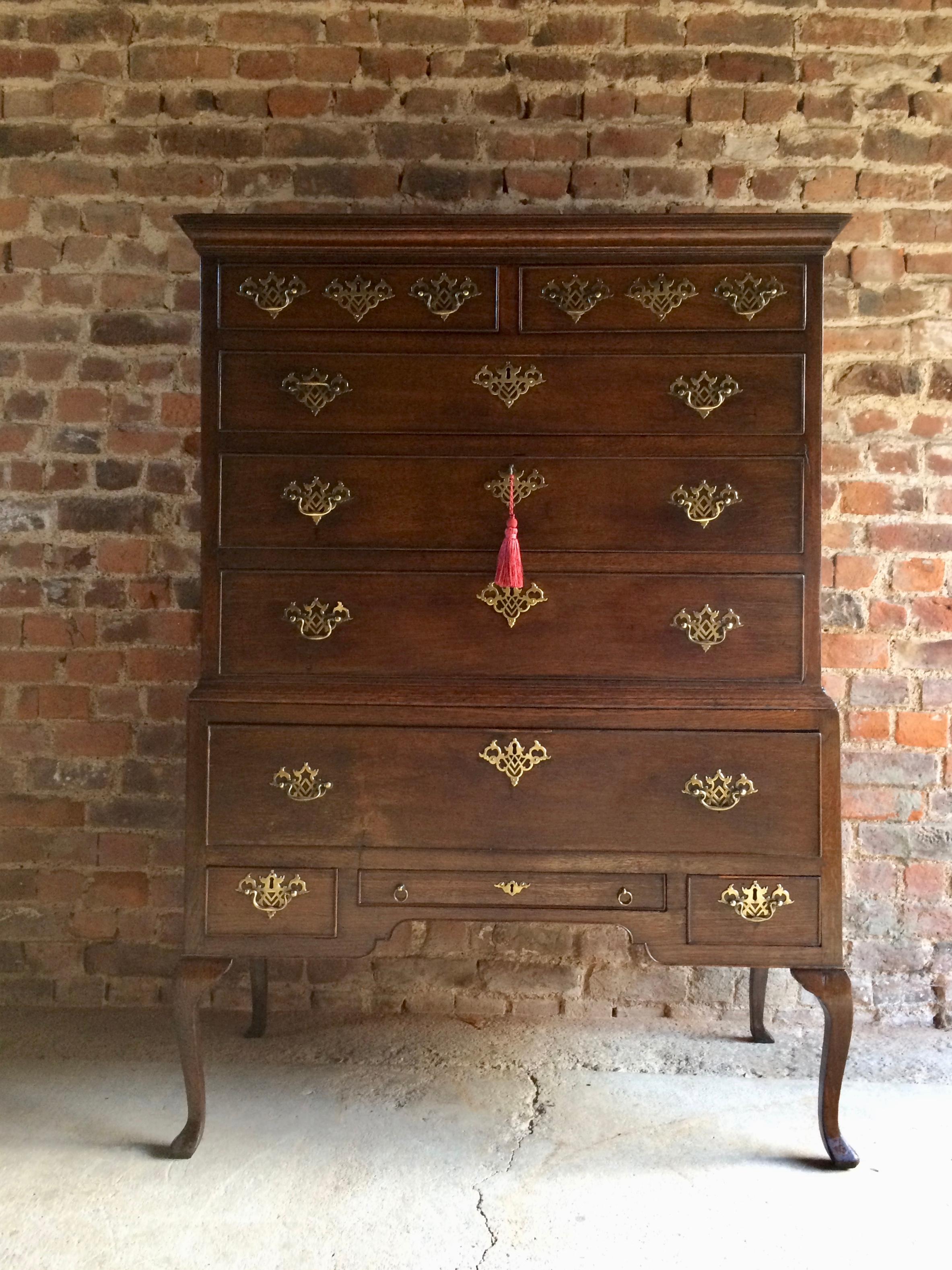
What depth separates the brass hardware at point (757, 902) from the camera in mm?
1945

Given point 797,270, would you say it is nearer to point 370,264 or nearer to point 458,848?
point 370,264

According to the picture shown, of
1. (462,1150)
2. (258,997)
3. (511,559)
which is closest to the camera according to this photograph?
(511,559)

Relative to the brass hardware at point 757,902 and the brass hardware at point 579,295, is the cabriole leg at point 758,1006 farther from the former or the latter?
the brass hardware at point 579,295

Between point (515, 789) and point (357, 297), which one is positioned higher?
point (357, 297)

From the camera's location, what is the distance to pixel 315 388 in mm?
1978

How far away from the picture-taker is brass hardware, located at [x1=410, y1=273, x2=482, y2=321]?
1.97 m

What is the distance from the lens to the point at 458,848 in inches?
77.6

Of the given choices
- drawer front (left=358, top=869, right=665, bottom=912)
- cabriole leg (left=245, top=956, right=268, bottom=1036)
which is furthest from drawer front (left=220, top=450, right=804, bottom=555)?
cabriole leg (left=245, top=956, right=268, bottom=1036)

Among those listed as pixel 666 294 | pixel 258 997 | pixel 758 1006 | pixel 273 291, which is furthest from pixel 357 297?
pixel 758 1006

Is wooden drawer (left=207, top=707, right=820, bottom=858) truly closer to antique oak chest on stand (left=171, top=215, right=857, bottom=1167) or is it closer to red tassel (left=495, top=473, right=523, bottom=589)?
antique oak chest on stand (left=171, top=215, right=857, bottom=1167)

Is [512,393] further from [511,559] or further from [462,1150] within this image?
[462,1150]

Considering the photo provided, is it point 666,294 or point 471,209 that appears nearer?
point 666,294

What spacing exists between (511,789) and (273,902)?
0.53 metres

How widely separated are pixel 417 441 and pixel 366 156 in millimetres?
1123
